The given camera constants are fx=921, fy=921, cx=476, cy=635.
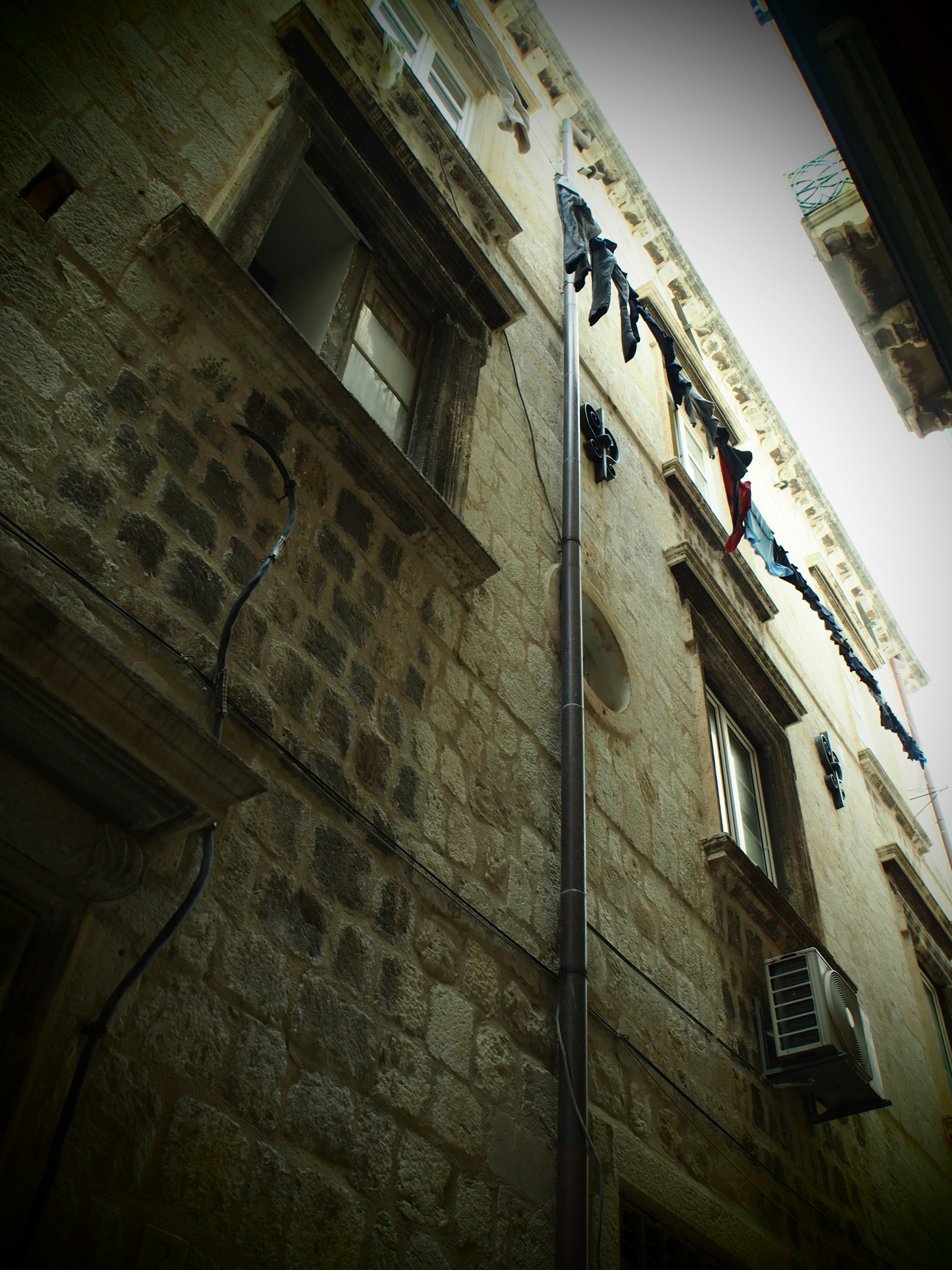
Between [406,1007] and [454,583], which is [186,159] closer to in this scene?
[454,583]

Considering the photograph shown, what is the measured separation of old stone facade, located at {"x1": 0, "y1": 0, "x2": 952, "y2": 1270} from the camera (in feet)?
Result: 6.96

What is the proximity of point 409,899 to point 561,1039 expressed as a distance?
87 cm

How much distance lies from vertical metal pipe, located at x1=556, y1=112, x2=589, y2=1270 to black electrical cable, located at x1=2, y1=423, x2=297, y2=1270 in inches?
65.5

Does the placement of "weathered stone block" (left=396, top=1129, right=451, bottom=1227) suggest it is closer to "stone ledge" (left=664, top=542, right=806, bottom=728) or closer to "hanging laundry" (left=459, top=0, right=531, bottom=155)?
"stone ledge" (left=664, top=542, right=806, bottom=728)

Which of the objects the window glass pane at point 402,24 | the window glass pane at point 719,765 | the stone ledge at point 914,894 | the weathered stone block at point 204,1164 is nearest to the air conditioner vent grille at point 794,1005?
the window glass pane at point 719,765

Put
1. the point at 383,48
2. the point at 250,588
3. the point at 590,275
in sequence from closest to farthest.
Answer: the point at 250,588, the point at 383,48, the point at 590,275

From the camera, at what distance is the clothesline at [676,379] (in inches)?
285

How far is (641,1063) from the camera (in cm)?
391

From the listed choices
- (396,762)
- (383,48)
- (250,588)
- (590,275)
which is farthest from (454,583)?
(590,275)

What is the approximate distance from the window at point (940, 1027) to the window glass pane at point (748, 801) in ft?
13.1

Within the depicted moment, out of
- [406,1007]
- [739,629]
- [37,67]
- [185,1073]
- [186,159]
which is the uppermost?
[739,629]

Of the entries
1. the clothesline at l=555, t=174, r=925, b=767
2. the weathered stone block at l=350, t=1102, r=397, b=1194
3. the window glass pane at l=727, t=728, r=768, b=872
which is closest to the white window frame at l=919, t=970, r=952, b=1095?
the clothesline at l=555, t=174, r=925, b=767

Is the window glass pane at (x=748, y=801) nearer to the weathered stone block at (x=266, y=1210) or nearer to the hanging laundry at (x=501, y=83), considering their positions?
the weathered stone block at (x=266, y=1210)

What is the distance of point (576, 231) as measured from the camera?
7629 mm
